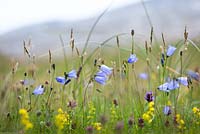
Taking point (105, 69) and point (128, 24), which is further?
point (128, 24)

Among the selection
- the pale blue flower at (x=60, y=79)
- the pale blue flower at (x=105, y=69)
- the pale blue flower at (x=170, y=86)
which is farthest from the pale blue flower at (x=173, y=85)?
the pale blue flower at (x=60, y=79)

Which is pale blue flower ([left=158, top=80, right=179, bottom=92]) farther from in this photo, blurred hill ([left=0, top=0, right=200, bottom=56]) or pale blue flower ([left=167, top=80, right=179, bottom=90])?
blurred hill ([left=0, top=0, right=200, bottom=56])

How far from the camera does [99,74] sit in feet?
13.5

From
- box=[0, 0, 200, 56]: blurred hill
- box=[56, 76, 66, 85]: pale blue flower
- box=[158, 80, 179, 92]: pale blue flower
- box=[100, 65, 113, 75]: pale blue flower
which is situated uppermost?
box=[100, 65, 113, 75]: pale blue flower

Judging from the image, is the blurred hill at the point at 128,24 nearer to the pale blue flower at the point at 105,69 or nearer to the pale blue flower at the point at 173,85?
the pale blue flower at the point at 105,69

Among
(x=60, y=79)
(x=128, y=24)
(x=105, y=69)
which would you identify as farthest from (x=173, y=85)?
(x=128, y=24)

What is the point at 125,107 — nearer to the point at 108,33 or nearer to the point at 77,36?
the point at 77,36

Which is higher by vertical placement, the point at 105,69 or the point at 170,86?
the point at 105,69

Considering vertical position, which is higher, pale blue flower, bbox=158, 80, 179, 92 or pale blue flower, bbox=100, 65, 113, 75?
pale blue flower, bbox=100, 65, 113, 75

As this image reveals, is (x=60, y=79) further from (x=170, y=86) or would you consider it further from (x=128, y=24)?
(x=128, y=24)

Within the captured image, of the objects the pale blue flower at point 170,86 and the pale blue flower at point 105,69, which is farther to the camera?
the pale blue flower at point 105,69

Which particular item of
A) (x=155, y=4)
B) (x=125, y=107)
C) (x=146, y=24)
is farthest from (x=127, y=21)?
(x=125, y=107)

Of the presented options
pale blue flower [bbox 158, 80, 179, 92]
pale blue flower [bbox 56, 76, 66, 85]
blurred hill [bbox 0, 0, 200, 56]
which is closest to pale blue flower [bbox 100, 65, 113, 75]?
pale blue flower [bbox 56, 76, 66, 85]

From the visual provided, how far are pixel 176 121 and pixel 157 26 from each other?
37.8 metres
